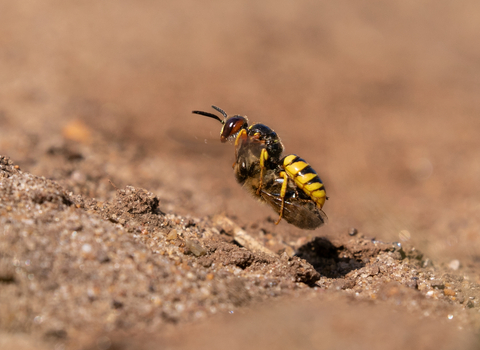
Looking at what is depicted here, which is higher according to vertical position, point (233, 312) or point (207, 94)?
point (207, 94)

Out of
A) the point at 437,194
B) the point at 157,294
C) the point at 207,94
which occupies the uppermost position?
the point at 207,94

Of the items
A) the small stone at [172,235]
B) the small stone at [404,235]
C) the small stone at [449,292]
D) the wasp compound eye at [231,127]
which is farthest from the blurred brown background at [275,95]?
the small stone at [449,292]

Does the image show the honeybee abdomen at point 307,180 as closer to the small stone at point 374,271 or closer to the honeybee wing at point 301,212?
the honeybee wing at point 301,212

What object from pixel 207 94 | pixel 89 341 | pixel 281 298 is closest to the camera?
pixel 89 341

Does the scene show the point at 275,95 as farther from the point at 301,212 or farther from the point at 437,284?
the point at 437,284

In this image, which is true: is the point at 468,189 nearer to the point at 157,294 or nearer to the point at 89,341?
the point at 157,294

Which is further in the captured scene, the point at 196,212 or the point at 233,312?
the point at 196,212

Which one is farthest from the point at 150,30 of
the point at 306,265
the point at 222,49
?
the point at 306,265
